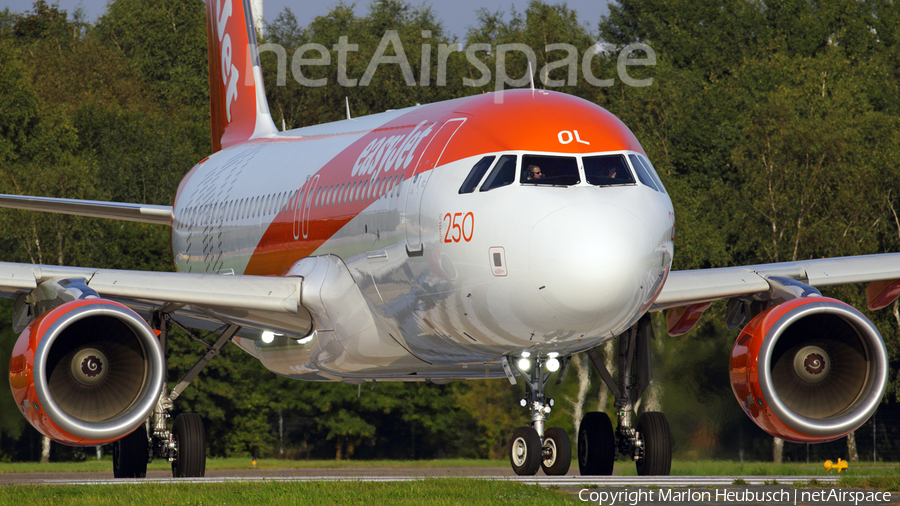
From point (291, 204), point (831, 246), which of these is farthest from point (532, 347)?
point (831, 246)

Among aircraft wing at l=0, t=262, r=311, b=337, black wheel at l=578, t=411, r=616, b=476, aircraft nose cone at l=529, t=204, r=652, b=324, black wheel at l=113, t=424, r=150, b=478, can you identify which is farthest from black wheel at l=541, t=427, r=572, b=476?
black wheel at l=113, t=424, r=150, b=478

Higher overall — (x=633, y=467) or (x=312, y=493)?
(x=312, y=493)

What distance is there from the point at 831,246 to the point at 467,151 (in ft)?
89.8

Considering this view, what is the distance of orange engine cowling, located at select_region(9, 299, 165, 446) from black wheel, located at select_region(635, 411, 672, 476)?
603 cm

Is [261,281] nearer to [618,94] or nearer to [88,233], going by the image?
[88,233]

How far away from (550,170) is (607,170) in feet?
1.83

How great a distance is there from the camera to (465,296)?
517 inches

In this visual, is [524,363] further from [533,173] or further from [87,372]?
[87,372]

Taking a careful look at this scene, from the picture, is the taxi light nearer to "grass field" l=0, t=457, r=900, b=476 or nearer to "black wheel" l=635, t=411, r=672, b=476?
"black wheel" l=635, t=411, r=672, b=476

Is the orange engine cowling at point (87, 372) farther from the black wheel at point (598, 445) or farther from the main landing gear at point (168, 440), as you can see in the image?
the black wheel at point (598, 445)

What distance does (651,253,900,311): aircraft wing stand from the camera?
1562 centimetres

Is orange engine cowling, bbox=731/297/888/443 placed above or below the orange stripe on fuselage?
below

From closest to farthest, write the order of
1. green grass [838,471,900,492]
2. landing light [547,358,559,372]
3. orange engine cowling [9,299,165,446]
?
green grass [838,471,900,492]
orange engine cowling [9,299,165,446]
landing light [547,358,559,372]

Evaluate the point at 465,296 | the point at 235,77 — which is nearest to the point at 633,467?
the point at 235,77
